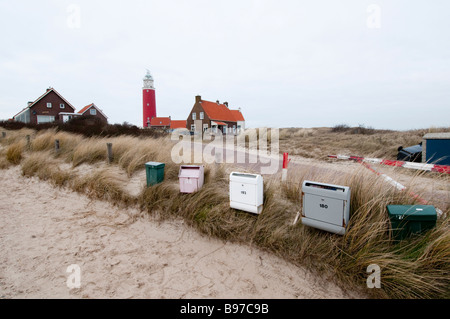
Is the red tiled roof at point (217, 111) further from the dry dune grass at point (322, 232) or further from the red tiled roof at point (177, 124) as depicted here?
the dry dune grass at point (322, 232)

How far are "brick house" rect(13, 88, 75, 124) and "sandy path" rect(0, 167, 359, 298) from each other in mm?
33676

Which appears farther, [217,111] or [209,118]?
[217,111]

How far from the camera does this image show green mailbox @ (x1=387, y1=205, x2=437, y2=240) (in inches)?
116

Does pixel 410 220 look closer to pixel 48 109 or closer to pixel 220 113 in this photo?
pixel 220 113

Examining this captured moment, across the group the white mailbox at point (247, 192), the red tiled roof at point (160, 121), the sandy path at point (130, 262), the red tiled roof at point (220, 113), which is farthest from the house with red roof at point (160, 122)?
the white mailbox at point (247, 192)

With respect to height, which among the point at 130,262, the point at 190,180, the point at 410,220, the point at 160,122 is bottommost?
the point at 130,262

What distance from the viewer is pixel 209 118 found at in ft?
125

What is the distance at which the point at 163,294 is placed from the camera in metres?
2.76

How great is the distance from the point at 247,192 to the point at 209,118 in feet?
116

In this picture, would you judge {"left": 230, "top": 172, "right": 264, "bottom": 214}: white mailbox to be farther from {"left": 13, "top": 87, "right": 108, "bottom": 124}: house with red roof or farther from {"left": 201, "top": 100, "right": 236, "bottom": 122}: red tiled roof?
{"left": 201, "top": 100, "right": 236, "bottom": 122}: red tiled roof

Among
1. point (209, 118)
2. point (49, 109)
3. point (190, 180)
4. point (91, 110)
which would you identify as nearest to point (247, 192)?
point (190, 180)

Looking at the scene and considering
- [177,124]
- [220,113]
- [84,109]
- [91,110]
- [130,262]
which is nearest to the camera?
[130,262]

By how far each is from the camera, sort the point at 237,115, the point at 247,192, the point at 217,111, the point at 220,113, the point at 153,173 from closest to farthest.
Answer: the point at 247,192 → the point at 153,173 → the point at 217,111 → the point at 220,113 → the point at 237,115
